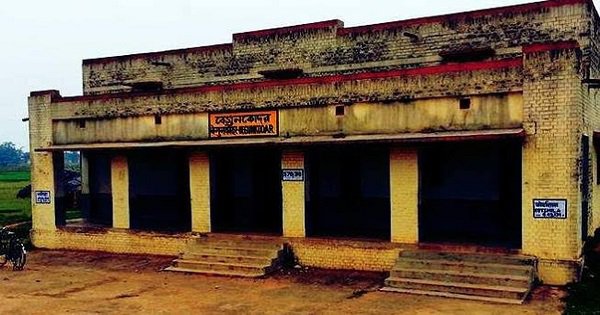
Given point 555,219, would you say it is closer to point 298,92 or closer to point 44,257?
point 298,92

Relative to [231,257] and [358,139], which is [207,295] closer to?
[231,257]

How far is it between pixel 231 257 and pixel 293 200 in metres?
2.29

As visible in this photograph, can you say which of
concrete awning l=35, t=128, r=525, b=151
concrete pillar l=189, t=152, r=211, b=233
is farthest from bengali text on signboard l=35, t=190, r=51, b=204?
concrete pillar l=189, t=152, r=211, b=233

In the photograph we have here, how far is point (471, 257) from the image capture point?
43.9 ft

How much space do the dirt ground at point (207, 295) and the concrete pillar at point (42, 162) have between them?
3542mm

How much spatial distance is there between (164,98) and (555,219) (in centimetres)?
1147

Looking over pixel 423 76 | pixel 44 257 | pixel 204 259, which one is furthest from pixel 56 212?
pixel 423 76

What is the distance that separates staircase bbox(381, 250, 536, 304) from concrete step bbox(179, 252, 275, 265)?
352 cm

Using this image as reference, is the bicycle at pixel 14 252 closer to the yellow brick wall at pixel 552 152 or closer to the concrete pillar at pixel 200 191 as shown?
the concrete pillar at pixel 200 191

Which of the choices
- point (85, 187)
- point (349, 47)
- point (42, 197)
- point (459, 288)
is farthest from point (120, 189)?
point (459, 288)

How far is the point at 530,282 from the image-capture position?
12195mm

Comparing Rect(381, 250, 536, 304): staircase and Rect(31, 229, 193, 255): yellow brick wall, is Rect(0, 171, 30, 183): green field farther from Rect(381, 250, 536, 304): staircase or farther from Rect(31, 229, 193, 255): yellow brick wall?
Rect(381, 250, 536, 304): staircase

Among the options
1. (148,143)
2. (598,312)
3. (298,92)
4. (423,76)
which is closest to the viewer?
(598,312)

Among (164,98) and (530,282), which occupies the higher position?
(164,98)
